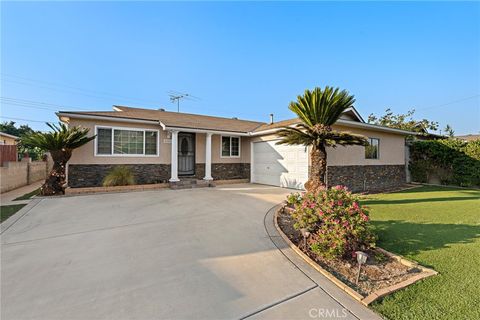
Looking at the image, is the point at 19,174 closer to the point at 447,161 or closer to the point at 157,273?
the point at 157,273

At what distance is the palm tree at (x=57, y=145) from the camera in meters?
8.39

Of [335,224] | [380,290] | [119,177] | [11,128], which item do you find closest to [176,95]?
[119,177]

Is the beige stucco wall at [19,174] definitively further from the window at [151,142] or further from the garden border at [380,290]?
the garden border at [380,290]

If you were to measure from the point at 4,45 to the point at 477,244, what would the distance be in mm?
18247

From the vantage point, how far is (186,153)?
41.7 feet

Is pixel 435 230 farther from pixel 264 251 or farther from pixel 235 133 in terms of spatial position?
pixel 235 133

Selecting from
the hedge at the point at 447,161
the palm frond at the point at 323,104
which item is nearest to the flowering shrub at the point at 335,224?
the palm frond at the point at 323,104

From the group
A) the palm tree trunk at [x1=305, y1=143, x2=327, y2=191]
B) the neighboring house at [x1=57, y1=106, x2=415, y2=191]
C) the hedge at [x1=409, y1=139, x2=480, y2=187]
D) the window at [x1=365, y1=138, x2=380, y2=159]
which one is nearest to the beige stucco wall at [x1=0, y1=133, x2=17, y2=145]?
the neighboring house at [x1=57, y1=106, x2=415, y2=191]

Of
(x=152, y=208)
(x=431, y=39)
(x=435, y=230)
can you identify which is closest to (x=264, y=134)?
(x=152, y=208)

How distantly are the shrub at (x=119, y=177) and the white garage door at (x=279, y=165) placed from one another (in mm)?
7282

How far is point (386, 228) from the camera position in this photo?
5051 mm

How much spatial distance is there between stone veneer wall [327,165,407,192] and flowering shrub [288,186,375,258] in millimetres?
6883

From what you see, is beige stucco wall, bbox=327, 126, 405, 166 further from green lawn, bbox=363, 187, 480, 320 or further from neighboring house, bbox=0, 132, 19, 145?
neighboring house, bbox=0, 132, 19, 145

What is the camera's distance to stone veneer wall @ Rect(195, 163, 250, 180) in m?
12.8
